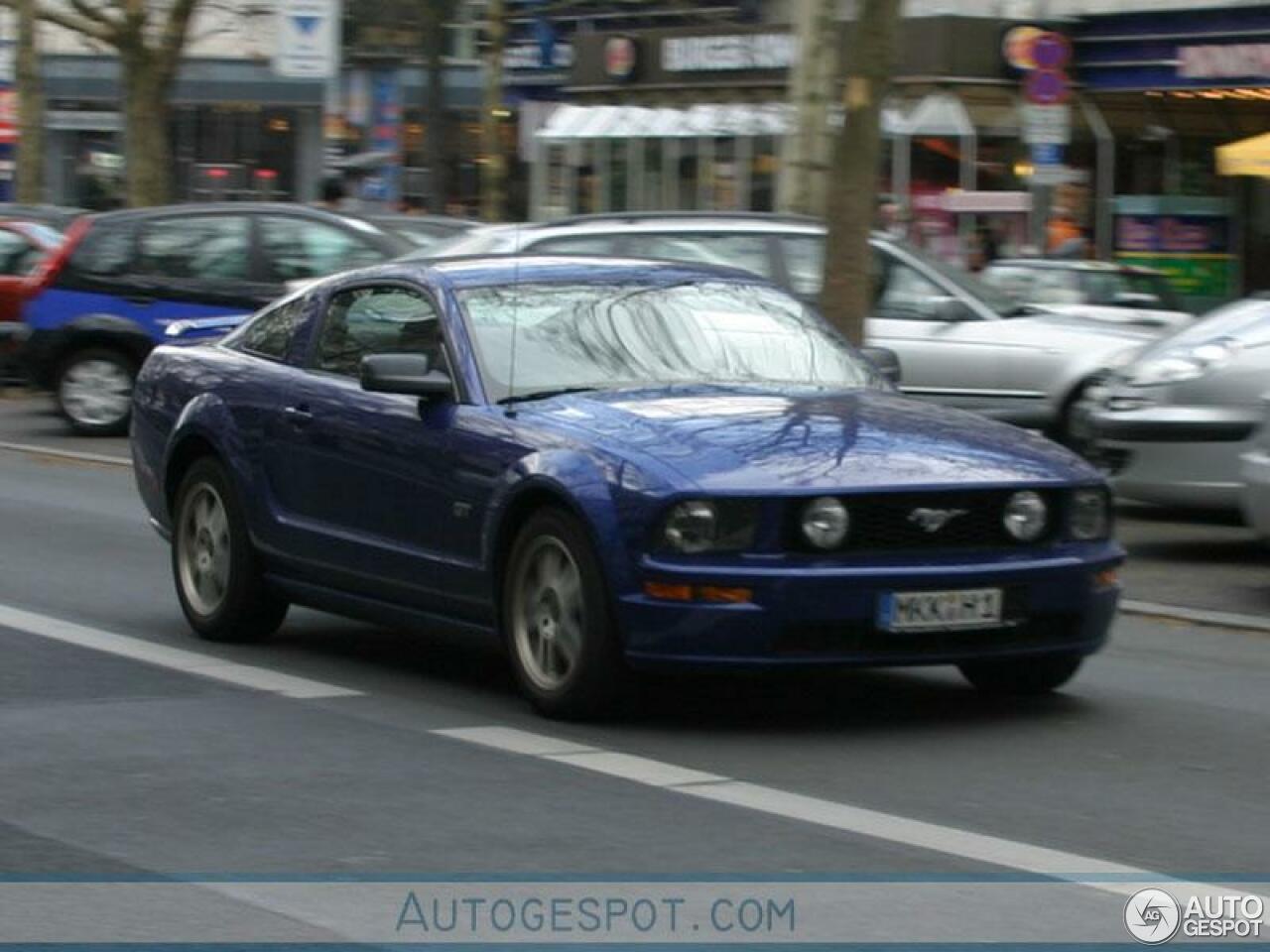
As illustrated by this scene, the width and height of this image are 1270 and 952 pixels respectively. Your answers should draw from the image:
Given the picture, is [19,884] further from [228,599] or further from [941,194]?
[941,194]

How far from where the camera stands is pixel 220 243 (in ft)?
70.8

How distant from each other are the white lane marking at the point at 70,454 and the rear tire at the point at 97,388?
3.03ft

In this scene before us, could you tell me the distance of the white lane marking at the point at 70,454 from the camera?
19.6 metres

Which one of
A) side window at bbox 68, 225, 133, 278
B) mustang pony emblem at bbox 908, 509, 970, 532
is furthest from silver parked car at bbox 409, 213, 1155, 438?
mustang pony emblem at bbox 908, 509, 970, 532

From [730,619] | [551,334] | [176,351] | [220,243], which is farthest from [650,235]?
[730,619]

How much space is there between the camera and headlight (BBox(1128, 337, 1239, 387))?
1419 centimetres

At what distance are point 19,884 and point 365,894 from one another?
0.83 metres

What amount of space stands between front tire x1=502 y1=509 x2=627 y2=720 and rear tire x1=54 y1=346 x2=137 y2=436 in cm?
1368

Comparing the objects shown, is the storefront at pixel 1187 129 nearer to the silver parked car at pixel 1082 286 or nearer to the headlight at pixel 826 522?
the silver parked car at pixel 1082 286

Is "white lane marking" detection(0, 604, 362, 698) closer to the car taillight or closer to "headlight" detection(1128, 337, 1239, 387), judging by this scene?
"headlight" detection(1128, 337, 1239, 387)

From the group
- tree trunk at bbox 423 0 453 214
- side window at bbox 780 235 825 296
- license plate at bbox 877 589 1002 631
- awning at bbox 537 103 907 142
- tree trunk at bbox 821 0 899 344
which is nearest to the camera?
license plate at bbox 877 589 1002 631

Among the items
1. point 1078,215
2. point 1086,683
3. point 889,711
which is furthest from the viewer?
point 1078,215

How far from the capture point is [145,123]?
3497cm

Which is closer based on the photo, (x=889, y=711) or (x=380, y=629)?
(x=889, y=711)
